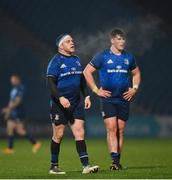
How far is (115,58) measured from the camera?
1183cm

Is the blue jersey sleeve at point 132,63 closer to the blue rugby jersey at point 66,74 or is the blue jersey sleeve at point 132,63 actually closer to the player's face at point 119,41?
the player's face at point 119,41

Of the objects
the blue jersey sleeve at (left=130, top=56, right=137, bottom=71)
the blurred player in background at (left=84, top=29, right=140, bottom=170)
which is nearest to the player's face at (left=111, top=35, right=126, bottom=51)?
the blurred player in background at (left=84, top=29, right=140, bottom=170)

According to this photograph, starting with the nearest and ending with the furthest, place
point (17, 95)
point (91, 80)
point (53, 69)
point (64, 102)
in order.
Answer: point (64, 102) < point (53, 69) < point (91, 80) < point (17, 95)

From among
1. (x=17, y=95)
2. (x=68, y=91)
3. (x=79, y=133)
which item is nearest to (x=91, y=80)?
(x=68, y=91)

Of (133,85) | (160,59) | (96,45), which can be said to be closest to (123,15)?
(160,59)

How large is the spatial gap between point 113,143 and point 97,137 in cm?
1614

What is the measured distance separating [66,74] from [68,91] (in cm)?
25

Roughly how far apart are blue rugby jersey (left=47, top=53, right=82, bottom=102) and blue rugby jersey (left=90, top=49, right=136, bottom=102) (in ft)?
2.48

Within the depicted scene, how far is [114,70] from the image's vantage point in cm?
1181

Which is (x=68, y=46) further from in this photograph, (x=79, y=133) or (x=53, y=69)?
(x=79, y=133)

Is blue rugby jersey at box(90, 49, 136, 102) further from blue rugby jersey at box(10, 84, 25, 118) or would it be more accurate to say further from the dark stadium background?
the dark stadium background

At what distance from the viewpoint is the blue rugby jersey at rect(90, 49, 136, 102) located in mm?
11812

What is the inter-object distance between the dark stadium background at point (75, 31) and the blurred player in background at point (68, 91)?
1573 cm

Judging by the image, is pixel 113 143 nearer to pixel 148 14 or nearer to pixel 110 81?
pixel 110 81
